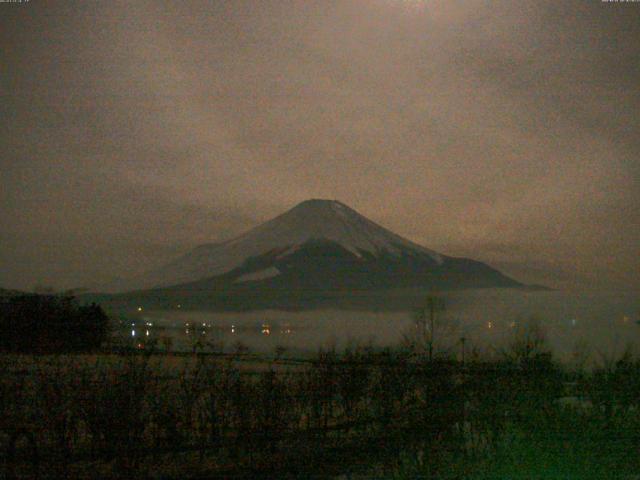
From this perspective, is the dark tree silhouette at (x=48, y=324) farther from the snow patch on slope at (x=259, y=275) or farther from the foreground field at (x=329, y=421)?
the snow patch on slope at (x=259, y=275)

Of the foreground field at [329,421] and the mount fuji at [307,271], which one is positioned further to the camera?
the mount fuji at [307,271]

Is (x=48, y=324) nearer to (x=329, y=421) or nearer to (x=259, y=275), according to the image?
(x=329, y=421)

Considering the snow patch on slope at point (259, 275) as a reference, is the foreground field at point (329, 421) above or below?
below

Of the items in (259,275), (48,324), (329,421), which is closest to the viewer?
(329,421)

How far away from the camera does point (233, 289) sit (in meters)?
77.6

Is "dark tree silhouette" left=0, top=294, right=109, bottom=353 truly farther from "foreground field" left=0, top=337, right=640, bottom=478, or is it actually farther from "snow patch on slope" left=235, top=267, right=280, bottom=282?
"snow patch on slope" left=235, top=267, right=280, bottom=282

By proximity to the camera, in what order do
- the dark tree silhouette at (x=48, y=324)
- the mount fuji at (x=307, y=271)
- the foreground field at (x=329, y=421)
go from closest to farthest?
1. the foreground field at (x=329, y=421)
2. the dark tree silhouette at (x=48, y=324)
3. the mount fuji at (x=307, y=271)

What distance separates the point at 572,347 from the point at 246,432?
5307 mm

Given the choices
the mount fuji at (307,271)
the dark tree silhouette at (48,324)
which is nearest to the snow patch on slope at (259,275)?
the mount fuji at (307,271)

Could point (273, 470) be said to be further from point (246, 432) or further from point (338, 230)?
point (338, 230)

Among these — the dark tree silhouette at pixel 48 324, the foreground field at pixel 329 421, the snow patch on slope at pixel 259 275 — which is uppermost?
the snow patch on slope at pixel 259 275

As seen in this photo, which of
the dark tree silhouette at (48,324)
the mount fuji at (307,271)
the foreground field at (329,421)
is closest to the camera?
the foreground field at (329,421)

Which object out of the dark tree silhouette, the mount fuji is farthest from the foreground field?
the mount fuji

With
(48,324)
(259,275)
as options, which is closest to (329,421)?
(48,324)
